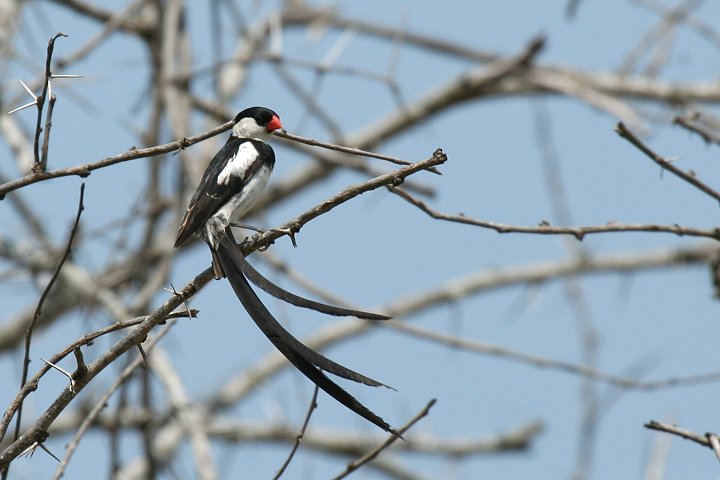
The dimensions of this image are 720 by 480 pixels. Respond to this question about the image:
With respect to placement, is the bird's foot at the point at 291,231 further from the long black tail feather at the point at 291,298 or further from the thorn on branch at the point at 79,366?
the thorn on branch at the point at 79,366

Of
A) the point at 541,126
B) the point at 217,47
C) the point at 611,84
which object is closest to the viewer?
the point at 217,47

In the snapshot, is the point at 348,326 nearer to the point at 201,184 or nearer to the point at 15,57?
the point at 15,57

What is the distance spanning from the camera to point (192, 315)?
67.4 inches

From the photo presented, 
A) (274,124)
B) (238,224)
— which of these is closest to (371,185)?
(238,224)

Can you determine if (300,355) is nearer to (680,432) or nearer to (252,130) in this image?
(680,432)

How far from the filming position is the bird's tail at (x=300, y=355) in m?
1.59

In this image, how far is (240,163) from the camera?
2830mm

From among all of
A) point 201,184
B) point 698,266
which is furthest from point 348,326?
point 201,184

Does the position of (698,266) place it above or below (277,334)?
above

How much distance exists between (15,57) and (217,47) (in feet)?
2.33

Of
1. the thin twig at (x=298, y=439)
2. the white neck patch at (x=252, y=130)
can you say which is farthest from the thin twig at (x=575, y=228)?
the white neck patch at (x=252, y=130)

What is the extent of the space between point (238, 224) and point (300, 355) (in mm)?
977

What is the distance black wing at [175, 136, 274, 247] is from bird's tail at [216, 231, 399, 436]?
435mm

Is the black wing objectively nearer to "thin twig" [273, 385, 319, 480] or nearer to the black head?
the black head
